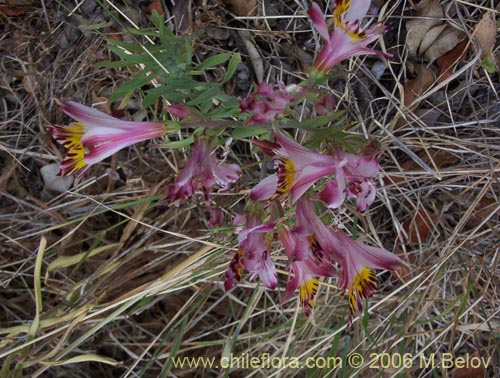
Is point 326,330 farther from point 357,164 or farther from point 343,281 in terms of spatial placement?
point 357,164

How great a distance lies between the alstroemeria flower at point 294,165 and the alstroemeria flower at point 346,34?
0.73 feet

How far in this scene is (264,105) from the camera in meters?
1.12

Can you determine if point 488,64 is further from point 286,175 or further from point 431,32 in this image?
point 286,175

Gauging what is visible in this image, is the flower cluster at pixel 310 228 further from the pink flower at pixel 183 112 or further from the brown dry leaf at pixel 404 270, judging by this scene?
the brown dry leaf at pixel 404 270

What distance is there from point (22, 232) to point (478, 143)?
1.69m

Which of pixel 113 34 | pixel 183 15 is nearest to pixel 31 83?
pixel 113 34

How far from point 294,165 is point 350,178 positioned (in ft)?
0.42

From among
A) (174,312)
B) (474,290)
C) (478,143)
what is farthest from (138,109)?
(474,290)

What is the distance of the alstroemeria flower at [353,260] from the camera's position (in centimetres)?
123

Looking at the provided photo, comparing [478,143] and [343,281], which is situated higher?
[343,281]

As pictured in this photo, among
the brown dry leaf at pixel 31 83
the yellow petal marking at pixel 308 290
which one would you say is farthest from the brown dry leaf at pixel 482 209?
the brown dry leaf at pixel 31 83

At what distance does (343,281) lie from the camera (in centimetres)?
129

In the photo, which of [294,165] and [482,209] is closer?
[294,165]

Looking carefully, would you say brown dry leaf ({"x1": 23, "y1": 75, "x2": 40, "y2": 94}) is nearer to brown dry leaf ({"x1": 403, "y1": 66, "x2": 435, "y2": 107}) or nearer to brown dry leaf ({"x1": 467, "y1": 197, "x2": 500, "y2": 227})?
brown dry leaf ({"x1": 403, "y1": 66, "x2": 435, "y2": 107})
